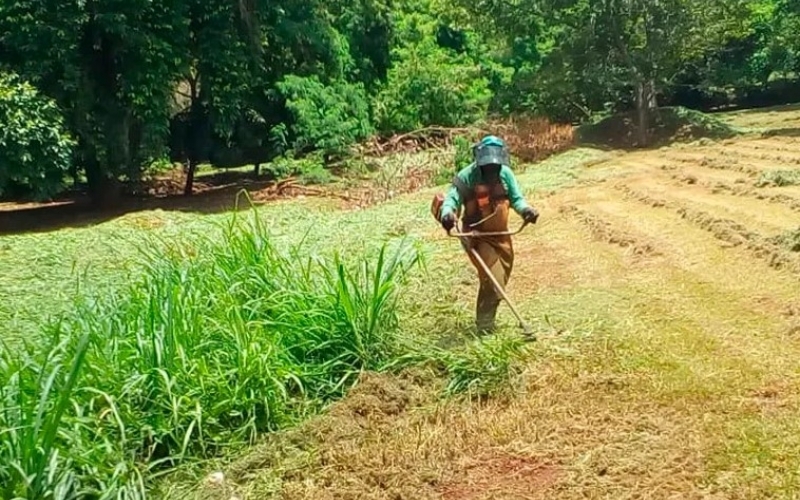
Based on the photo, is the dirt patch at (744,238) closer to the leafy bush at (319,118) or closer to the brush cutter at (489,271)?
the brush cutter at (489,271)

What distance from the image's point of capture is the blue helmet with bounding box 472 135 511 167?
16.5 ft

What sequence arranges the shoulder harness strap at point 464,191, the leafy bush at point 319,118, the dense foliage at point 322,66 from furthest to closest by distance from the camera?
the leafy bush at point 319,118 < the dense foliage at point 322,66 < the shoulder harness strap at point 464,191

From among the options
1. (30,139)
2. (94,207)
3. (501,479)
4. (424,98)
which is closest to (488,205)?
(501,479)

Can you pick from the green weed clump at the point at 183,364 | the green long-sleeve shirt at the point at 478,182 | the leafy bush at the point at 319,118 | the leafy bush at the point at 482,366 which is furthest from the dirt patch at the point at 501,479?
the leafy bush at the point at 319,118

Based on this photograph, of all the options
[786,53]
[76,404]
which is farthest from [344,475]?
[786,53]

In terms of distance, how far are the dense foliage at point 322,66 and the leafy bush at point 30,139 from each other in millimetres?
52

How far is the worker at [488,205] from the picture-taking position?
5.07 meters

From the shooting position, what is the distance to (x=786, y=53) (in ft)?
76.5

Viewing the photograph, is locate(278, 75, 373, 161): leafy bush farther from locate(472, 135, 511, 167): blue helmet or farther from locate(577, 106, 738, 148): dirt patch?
locate(472, 135, 511, 167): blue helmet

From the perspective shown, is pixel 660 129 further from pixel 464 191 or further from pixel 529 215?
pixel 529 215

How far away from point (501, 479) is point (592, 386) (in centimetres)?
94

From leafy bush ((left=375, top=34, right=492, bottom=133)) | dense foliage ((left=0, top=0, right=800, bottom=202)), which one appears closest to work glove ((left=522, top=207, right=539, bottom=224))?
dense foliage ((left=0, top=0, right=800, bottom=202))

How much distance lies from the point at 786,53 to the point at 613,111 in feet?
20.8

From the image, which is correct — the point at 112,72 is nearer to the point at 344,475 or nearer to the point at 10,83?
the point at 10,83
